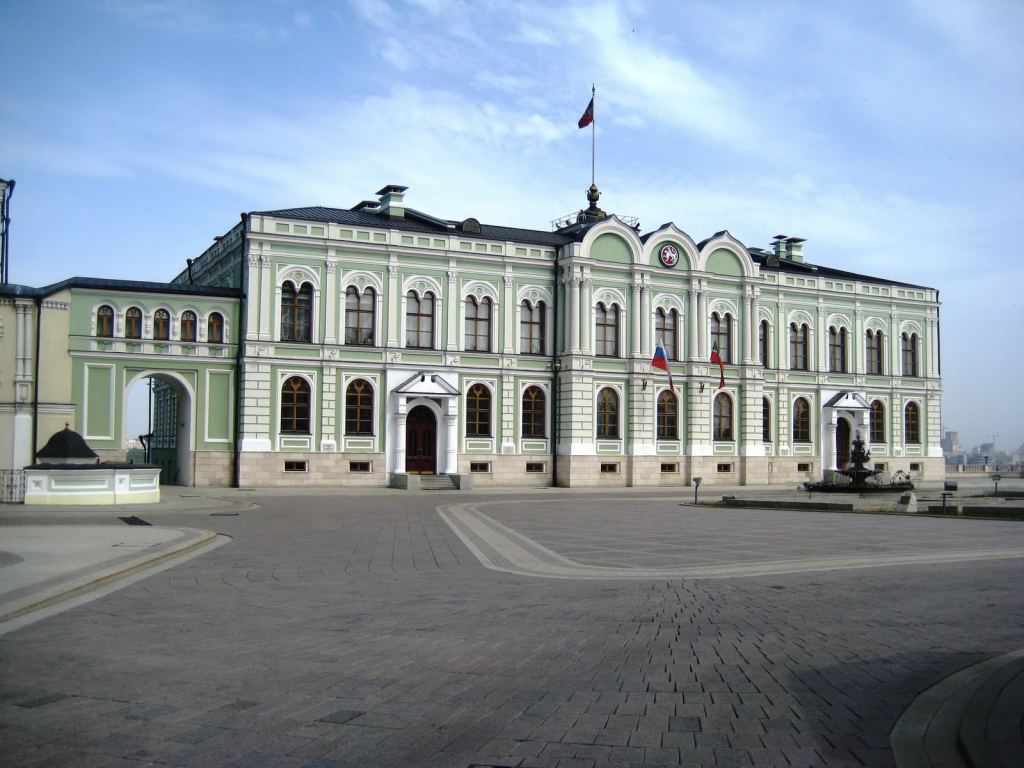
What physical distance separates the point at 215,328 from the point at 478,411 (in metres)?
13.6

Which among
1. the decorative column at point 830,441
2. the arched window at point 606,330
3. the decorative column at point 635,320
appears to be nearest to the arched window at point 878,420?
the decorative column at point 830,441

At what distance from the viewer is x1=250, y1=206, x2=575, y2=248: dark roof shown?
48.2m

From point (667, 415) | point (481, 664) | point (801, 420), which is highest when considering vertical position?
point (667, 415)

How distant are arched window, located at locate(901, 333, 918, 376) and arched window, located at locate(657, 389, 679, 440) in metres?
19.0

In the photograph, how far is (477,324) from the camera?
51031mm

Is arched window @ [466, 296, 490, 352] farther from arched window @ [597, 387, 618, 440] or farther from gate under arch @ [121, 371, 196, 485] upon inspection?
gate under arch @ [121, 371, 196, 485]

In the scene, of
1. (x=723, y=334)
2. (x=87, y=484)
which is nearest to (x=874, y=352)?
(x=723, y=334)

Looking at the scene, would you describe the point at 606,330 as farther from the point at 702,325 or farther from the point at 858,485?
the point at 858,485

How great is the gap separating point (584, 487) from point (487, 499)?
41.6 feet

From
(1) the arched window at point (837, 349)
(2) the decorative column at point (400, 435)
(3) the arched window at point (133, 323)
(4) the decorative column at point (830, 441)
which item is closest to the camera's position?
(3) the arched window at point (133, 323)

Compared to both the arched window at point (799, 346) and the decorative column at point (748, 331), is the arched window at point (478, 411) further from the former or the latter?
the arched window at point (799, 346)

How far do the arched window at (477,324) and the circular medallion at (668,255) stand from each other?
10500 millimetres

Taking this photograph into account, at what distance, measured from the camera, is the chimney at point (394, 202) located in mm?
53438

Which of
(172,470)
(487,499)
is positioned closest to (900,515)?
(487,499)
